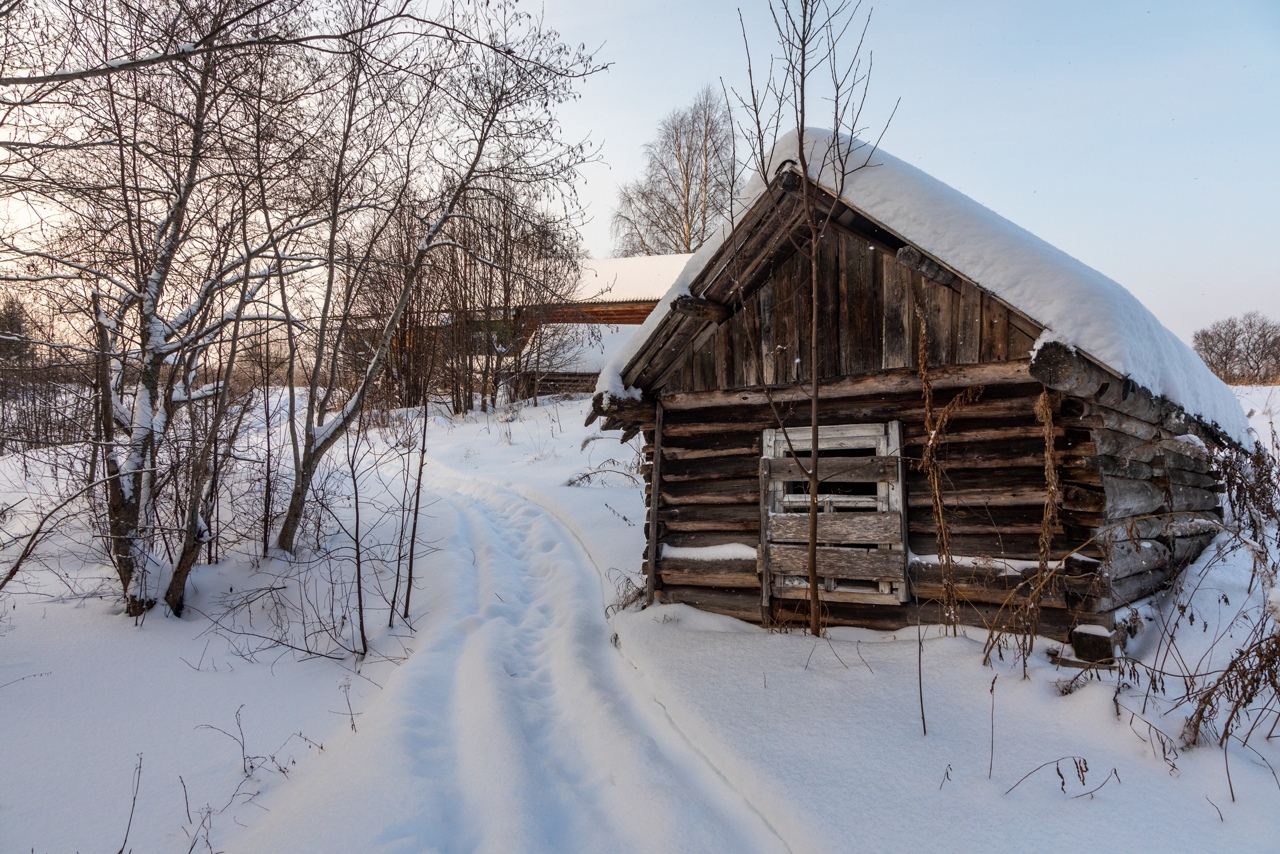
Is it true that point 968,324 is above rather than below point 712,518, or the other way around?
above

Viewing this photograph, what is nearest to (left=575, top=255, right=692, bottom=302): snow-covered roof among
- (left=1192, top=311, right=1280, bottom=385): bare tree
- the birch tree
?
the birch tree

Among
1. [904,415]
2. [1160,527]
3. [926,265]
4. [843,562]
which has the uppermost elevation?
[926,265]

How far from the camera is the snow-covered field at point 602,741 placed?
10.4ft

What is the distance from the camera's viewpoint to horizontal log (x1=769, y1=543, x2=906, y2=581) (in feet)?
16.7

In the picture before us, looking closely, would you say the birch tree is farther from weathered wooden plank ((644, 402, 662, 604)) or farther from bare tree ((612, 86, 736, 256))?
bare tree ((612, 86, 736, 256))

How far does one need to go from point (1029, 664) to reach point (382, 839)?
3980 mm

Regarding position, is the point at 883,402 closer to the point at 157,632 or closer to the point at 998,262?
the point at 998,262

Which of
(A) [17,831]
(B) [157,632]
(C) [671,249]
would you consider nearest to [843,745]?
(A) [17,831]

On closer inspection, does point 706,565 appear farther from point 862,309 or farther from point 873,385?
point 862,309

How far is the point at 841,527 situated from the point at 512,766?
3.06m

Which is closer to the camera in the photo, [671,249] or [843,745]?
[843,745]

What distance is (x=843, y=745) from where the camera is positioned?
3729mm

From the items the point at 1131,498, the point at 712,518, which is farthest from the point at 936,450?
the point at 712,518

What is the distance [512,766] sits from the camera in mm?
3869
